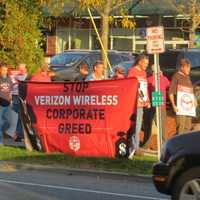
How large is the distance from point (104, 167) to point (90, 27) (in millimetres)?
28677

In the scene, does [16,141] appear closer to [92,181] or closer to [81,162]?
[81,162]

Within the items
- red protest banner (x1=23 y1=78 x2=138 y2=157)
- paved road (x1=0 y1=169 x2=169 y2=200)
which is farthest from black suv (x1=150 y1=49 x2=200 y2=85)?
paved road (x1=0 y1=169 x2=169 y2=200)

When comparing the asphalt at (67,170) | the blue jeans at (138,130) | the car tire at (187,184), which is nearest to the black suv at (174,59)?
the blue jeans at (138,130)

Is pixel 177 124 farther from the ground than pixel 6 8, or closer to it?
closer to it

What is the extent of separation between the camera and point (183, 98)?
15.2 meters

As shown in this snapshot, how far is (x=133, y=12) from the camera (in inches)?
1431

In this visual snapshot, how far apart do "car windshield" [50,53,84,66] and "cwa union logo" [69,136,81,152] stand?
44.6ft

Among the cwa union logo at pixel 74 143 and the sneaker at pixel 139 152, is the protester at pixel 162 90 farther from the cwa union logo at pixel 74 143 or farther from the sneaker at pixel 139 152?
the cwa union logo at pixel 74 143

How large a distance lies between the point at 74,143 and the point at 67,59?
1442cm

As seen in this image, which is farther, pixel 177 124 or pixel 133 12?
pixel 133 12

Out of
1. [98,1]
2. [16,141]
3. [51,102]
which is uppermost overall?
[98,1]

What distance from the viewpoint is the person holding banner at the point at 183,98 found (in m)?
15.1

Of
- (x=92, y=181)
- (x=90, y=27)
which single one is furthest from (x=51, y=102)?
(x=90, y=27)

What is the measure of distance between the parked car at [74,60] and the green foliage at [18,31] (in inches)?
65.2
